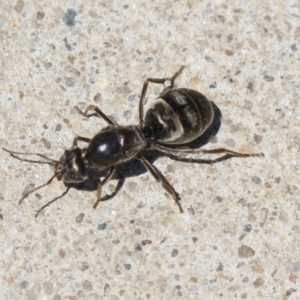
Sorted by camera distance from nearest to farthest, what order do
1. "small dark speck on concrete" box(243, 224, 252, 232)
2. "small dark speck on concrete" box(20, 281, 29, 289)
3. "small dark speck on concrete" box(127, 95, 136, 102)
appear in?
"small dark speck on concrete" box(20, 281, 29, 289) → "small dark speck on concrete" box(243, 224, 252, 232) → "small dark speck on concrete" box(127, 95, 136, 102)

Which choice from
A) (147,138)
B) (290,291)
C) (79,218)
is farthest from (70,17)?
(290,291)

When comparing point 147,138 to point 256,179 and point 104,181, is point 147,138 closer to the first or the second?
point 104,181

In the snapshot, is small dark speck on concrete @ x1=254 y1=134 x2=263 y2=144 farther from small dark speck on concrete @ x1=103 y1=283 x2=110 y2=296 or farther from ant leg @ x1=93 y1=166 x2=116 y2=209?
small dark speck on concrete @ x1=103 y1=283 x2=110 y2=296

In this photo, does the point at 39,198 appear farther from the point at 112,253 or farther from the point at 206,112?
the point at 206,112

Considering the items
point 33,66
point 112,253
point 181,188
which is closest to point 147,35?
point 33,66

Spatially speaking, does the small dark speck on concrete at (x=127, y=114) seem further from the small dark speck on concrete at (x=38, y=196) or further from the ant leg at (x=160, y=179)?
the small dark speck on concrete at (x=38, y=196)

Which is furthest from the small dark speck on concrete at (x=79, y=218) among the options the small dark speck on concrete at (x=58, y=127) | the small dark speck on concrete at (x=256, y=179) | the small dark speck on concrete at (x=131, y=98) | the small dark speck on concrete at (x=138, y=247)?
the small dark speck on concrete at (x=256, y=179)

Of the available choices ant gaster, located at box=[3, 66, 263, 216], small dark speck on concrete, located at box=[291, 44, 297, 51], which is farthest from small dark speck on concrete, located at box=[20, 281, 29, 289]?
small dark speck on concrete, located at box=[291, 44, 297, 51]
